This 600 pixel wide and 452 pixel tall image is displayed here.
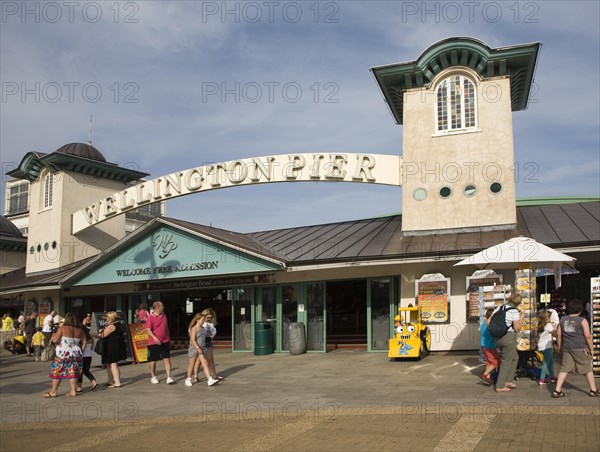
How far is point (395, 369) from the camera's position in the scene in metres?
14.3

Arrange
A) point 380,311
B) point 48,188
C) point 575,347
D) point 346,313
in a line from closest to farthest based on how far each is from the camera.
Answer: point 575,347, point 380,311, point 346,313, point 48,188

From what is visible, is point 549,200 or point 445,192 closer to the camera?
point 445,192

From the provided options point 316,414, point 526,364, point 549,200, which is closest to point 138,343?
point 316,414

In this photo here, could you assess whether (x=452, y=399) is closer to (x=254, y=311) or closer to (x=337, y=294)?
(x=337, y=294)

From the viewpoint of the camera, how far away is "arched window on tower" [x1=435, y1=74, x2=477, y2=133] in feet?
59.9

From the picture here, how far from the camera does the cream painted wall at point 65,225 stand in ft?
87.0

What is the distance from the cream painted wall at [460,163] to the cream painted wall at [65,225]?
48.5 ft

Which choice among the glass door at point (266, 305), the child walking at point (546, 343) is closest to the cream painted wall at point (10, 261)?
the glass door at point (266, 305)

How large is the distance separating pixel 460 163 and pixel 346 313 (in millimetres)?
5694

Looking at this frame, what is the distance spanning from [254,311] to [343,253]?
4221 millimetres

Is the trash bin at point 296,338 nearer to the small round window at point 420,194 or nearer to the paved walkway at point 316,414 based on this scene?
the paved walkway at point 316,414

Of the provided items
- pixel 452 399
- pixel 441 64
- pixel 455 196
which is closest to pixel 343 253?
pixel 455 196

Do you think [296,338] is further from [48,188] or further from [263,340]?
[48,188]

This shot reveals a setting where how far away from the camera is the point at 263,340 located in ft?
63.2
